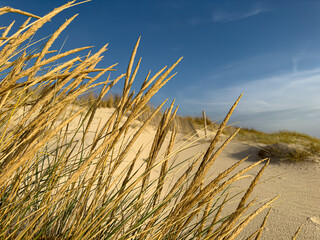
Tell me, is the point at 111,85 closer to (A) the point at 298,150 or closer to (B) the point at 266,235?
(B) the point at 266,235

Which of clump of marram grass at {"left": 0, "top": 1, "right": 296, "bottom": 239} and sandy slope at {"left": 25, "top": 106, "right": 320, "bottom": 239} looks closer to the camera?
clump of marram grass at {"left": 0, "top": 1, "right": 296, "bottom": 239}

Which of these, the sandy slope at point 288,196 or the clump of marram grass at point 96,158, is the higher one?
the clump of marram grass at point 96,158

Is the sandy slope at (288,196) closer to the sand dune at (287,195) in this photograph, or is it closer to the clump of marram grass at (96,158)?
the sand dune at (287,195)

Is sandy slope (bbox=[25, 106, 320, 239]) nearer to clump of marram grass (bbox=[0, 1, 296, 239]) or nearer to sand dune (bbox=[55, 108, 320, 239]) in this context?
sand dune (bbox=[55, 108, 320, 239])

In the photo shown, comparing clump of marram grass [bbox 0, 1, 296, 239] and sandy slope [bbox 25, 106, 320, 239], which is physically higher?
clump of marram grass [bbox 0, 1, 296, 239]

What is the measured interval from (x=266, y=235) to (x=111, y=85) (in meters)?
2.40

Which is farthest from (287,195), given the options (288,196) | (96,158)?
(96,158)

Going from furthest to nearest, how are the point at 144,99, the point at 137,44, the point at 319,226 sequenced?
the point at 319,226 → the point at 137,44 → the point at 144,99

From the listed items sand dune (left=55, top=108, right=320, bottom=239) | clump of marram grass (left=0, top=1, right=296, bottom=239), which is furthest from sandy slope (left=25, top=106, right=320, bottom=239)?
clump of marram grass (left=0, top=1, right=296, bottom=239)

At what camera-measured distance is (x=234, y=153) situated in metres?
7.20

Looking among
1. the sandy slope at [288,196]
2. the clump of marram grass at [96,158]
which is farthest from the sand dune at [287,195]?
the clump of marram grass at [96,158]

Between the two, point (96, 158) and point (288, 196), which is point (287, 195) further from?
point (96, 158)

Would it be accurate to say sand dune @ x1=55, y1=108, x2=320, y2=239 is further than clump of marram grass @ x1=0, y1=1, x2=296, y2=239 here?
Yes

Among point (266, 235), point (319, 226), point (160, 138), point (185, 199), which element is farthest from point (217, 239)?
point (319, 226)
